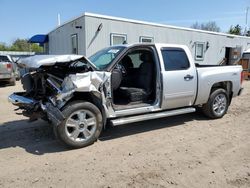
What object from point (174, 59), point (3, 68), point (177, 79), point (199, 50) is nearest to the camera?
point (177, 79)

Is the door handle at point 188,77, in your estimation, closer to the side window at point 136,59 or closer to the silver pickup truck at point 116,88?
the silver pickup truck at point 116,88

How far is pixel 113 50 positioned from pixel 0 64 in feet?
31.1

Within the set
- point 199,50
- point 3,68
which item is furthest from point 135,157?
point 199,50

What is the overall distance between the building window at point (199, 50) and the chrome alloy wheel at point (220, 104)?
1159 centimetres

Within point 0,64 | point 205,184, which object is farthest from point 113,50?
point 0,64

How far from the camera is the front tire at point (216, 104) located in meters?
6.48

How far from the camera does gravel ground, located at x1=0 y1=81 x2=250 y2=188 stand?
3.48 meters

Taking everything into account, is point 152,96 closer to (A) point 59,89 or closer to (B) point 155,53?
(B) point 155,53

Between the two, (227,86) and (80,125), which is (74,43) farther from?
(80,125)

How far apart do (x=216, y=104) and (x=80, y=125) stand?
12.6ft

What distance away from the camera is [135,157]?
4.21 metres

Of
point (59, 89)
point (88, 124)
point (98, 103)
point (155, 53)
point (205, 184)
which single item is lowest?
point (205, 184)

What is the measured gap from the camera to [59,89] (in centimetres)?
446

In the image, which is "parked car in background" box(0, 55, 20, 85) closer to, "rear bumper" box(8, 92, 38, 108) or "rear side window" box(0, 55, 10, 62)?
"rear side window" box(0, 55, 10, 62)
